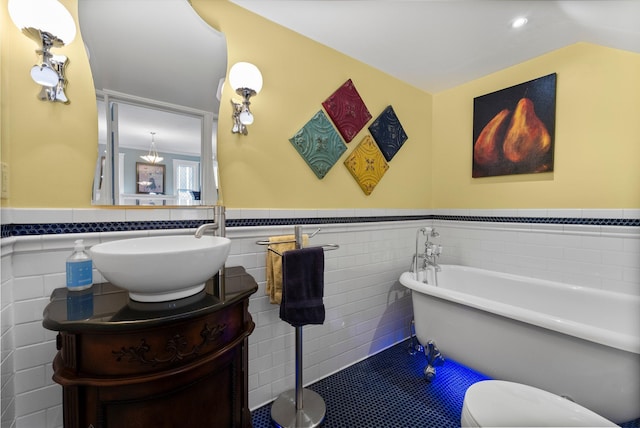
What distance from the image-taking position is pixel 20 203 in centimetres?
104

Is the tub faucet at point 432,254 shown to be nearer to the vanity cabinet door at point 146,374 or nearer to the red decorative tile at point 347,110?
the red decorative tile at point 347,110

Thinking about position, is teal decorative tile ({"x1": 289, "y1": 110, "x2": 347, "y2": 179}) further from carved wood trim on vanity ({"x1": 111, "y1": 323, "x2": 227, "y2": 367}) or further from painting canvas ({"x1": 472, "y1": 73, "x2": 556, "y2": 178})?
painting canvas ({"x1": 472, "y1": 73, "x2": 556, "y2": 178})

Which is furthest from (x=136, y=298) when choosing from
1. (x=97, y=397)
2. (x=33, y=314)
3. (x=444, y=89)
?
(x=444, y=89)

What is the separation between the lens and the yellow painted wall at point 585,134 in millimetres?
1688

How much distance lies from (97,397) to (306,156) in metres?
1.53

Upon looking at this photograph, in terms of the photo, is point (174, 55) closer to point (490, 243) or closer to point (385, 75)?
point (385, 75)

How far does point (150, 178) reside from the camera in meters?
1.30

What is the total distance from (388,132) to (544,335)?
175cm

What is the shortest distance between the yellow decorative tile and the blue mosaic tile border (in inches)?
11.8

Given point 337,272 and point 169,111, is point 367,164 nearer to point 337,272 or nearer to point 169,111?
point 337,272

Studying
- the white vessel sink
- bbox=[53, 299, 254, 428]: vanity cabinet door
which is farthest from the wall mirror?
bbox=[53, 299, 254, 428]: vanity cabinet door

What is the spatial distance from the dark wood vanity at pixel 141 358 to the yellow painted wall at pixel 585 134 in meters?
2.34

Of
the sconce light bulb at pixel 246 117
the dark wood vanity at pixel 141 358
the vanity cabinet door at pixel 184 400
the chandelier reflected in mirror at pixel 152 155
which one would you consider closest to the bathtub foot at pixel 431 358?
the vanity cabinet door at pixel 184 400

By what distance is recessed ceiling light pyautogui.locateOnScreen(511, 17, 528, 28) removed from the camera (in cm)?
162
